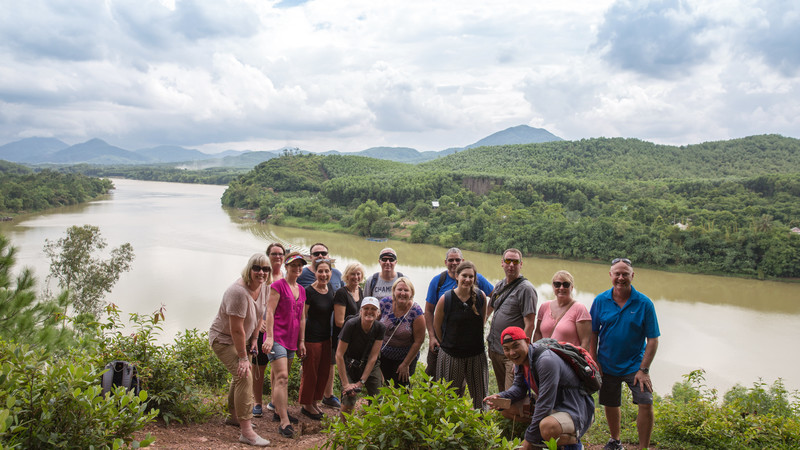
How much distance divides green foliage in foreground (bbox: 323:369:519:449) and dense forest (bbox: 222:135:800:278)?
27.5m

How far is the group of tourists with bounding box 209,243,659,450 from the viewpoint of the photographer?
3.30 meters

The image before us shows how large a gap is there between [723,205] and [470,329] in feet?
124

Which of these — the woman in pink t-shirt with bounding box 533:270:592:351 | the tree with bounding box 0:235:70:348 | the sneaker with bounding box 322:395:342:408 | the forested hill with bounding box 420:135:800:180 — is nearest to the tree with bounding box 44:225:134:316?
the tree with bounding box 0:235:70:348

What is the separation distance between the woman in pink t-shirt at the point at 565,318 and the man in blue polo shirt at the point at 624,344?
12 cm

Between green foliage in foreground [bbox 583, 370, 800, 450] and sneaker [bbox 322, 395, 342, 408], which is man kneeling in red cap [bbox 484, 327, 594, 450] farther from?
sneaker [bbox 322, 395, 342, 408]

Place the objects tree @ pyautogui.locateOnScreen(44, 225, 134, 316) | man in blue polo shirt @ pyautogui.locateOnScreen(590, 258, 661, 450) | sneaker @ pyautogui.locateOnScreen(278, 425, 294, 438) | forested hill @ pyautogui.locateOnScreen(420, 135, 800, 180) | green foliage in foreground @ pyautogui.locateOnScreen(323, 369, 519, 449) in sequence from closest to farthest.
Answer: green foliage in foreground @ pyautogui.locateOnScreen(323, 369, 519, 449)
man in blue polo shirt @ pyautogui.locateOnScreen(590, 258, 661, 450)
sneaker @ pyautogui.locateOnScreen(278, 425, 294, 438)
tree @ pyautogui.locateOnScreen(44, 225, 134, 316)
forested hill @ pyautogui.locateOnScreen(420, 135, 800, 180)

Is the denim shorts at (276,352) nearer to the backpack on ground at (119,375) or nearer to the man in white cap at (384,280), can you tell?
the man in white cap at (384,280)

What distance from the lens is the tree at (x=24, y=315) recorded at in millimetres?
5711

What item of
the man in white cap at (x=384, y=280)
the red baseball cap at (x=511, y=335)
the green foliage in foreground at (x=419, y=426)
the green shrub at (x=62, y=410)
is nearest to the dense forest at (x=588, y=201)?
the man in white cap at (x=384, y=280)

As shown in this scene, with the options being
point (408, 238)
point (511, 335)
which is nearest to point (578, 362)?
point (511, 335)

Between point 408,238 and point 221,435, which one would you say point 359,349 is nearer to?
point 221,435

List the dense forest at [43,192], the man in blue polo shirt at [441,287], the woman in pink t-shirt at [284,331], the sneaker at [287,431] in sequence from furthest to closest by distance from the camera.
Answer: the dense forest at [43,192]
the man in blue polo shirt at [441,287]
the woman in pink t-shirt at [284,331]
the sneaker at [287,431]

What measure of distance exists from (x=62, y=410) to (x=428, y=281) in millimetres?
19503

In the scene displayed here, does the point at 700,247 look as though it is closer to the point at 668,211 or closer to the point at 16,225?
the point at 668,211
